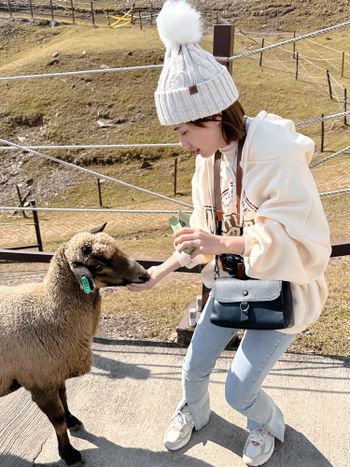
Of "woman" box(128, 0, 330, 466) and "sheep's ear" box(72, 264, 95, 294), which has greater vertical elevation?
"woman" box(128, 0, 330, 466)

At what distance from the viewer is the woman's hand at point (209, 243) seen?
1.98 meters

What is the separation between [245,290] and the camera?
2.13 m

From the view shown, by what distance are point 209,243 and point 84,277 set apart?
78 centimetres

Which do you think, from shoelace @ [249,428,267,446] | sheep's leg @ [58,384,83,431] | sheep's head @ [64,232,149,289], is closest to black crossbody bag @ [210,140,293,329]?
sheep's head @ [64,232,149,289]

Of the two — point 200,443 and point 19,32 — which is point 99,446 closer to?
point 200,443

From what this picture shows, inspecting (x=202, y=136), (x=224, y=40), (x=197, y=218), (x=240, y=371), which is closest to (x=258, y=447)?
(x=240, y=371)

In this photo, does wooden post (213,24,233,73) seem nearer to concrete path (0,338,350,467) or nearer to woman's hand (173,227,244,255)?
woman's hand (173,227,244,255)

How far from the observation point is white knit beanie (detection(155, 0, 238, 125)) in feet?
6.27

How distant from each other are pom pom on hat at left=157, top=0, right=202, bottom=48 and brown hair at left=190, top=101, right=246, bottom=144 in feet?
0.96

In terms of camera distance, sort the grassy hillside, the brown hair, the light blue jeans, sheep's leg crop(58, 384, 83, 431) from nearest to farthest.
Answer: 1. the brown hair
2. the light blue jeans
3. sheep's leg crop(58, 384, 83, 431)
4. the grassy hillside

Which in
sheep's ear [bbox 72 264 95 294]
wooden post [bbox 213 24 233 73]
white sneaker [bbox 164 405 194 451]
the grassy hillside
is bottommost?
the grassy hillside

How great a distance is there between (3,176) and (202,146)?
22.8m

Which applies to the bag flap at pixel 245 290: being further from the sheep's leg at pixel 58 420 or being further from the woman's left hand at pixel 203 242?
the sheep's leg at pixel 58 420

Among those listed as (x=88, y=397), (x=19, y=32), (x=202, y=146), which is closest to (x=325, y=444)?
(x=88, y=397)
